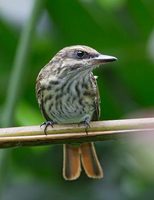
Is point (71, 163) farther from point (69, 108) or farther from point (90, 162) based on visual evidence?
point (69, 108)

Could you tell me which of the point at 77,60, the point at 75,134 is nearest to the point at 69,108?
the point at 77,60

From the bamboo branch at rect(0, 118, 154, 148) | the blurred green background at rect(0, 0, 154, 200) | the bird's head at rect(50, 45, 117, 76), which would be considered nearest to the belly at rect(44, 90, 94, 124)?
the bird's head at rect(50, 45, 117, 76)

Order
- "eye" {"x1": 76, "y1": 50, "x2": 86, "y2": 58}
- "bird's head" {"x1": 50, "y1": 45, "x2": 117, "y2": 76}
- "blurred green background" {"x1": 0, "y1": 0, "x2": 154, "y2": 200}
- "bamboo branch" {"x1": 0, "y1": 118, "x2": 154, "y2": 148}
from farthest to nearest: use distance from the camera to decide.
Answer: "blurred green background" {"x1": 0, "y1": 0, "x2": 154, "y2": 200}
"eye" {"x1": 76, "y1": 50, "x2": 86, "y2": 58}
"bird's head" {"x1": 50, "y1": 45, "x2": 117, "y2": 76}
"bamboo branch" {"x1": 0, "y1": 118, "x2": 154, "y2": 148}

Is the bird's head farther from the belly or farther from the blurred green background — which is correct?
the blurred green background

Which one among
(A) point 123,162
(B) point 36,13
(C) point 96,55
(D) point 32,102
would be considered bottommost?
(A) point 123,162

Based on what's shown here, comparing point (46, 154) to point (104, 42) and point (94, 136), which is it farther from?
point (94, 136)

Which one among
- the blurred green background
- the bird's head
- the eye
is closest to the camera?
the bird's head

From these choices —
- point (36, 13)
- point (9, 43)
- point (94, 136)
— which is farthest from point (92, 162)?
point (94, 136)
